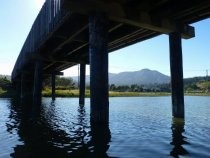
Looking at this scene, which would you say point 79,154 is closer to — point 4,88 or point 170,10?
point 170,10

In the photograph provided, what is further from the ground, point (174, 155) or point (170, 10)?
point (170, 10)

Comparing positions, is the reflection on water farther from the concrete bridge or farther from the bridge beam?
the bridge beam

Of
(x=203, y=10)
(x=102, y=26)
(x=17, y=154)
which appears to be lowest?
(x=17, y=154)

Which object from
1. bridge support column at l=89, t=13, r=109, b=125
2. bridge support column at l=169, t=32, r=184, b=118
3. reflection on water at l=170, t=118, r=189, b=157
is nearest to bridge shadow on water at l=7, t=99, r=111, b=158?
bridge support column at l=89, t=13, r=109, b=125

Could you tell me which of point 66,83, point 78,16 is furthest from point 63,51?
point 66,83

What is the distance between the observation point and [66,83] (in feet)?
473

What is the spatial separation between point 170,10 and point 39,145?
13.5 m

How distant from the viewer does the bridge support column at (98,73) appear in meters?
16.3

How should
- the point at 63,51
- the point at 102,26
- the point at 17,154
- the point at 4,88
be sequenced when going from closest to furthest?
the point at 17,154
the point at 102,26
the point at 63,51
the point at 4,88

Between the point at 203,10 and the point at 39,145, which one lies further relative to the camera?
the point at 203,10

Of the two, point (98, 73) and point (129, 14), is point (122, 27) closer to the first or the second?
point (129, 14)

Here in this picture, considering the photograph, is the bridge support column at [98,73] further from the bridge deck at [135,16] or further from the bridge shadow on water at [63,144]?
the bridge shadow on water at [63,144]

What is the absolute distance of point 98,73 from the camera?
16469mm

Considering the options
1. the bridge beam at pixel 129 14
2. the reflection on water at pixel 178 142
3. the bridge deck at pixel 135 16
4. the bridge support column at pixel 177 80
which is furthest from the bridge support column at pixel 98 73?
the bridge support column at pixel 177 80
